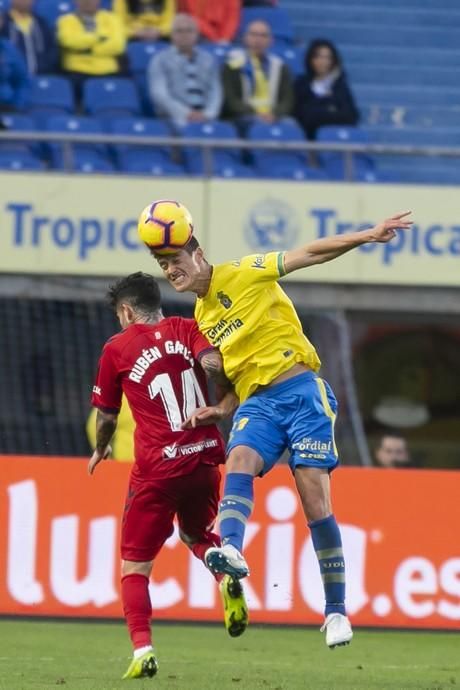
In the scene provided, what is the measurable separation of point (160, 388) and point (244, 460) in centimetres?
55

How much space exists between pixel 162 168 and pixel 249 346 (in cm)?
784

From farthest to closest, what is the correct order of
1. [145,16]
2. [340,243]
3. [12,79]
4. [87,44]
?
[145,16]
[87,44]
[12,79]
[340,243]

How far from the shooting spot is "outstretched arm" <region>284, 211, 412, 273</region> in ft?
25.8

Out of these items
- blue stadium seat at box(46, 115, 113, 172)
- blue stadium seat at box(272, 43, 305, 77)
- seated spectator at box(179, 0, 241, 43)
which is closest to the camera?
blue stadium seat at box(46, 115, 113, 172)

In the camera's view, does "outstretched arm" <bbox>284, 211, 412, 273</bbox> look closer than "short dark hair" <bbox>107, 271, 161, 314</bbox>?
Yes

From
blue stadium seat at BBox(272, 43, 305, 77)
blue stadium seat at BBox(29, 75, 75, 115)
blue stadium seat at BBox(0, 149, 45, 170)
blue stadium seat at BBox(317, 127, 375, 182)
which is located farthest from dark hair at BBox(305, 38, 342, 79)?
blue stadium seat at BBox(0, 149, 45, 170)

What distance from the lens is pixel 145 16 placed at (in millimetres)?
18141

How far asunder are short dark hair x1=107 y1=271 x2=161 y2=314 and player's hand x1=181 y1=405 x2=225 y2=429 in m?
0.59

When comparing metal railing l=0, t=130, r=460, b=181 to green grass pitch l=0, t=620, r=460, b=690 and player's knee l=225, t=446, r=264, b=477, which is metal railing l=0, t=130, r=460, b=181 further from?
player's knee l=225, t=446, r=264, b=477

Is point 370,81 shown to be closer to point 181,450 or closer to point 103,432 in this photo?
point 103,432

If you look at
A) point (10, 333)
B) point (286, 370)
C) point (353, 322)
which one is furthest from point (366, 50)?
point (286, 370)

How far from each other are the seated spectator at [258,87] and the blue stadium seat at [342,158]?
0.51m

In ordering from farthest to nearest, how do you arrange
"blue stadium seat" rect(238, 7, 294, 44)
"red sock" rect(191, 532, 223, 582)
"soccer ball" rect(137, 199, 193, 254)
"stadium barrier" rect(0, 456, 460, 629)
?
1. "blue stadium seat" rect(238, 7, 294, 44)
2. "stadium barrier" rect(0, 456, 460, 629)
3. "red sock" rect(191, 532, 223, 582)
4. "soccer ball" rect(137, 199, 193, 254)

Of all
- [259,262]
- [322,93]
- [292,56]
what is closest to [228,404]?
[259,262]
